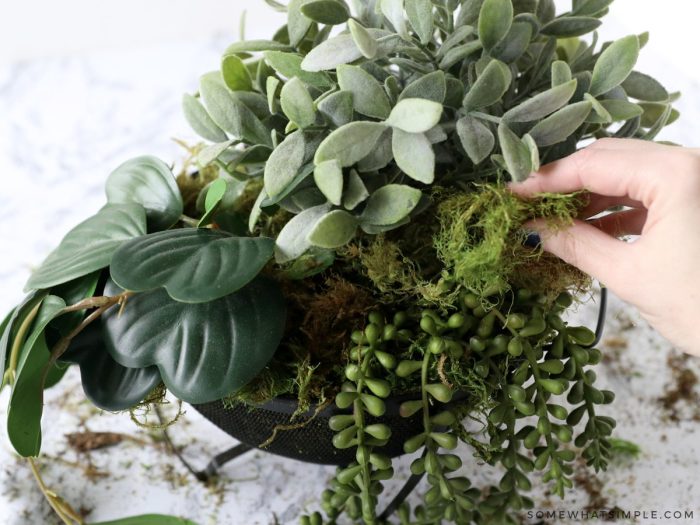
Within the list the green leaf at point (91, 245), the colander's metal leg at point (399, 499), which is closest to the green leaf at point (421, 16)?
the green leaf at point (91, 245)

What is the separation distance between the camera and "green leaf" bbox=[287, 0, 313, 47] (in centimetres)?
65

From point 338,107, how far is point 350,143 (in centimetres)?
4

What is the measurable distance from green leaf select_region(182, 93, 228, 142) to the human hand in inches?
10.8

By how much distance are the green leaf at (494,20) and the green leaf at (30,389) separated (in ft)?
1.37

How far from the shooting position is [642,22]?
5.12 ft

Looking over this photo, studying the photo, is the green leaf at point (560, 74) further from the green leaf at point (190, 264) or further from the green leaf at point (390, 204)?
the green leaf at point (190, 264)

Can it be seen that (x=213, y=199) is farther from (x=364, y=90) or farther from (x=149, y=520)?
(x=149, y=520)

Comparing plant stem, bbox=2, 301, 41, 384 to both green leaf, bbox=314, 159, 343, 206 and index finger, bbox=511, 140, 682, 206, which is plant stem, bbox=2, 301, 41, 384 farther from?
index finger, bbox=511, 140, 682, 206

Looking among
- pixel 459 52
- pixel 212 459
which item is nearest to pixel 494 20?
pixel 459 52

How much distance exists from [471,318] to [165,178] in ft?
1.09

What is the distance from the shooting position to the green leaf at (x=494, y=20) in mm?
556

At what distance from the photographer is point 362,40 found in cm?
53

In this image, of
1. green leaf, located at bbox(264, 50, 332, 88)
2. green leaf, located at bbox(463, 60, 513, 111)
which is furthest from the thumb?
green leaf, located at bbox(264, 50, 332, 88)

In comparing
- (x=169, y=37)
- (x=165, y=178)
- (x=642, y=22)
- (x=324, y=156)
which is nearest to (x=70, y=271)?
(x=165, y=178)
